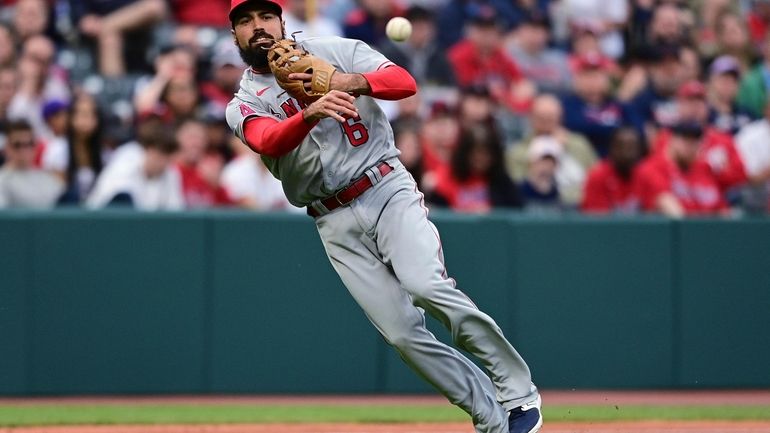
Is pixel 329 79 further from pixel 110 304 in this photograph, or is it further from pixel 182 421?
pixel 110 304

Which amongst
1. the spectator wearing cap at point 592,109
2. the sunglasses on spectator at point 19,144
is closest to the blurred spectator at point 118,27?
the sunglasses on spectator at point 19,144

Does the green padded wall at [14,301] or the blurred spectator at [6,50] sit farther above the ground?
the blurred spectator at [6,50]

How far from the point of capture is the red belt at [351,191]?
5.23 metres

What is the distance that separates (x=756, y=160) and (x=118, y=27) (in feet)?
18.2

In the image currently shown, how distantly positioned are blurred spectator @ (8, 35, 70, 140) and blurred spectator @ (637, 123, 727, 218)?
180 inches

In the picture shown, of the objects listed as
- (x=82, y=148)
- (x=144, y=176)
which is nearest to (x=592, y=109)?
(x=144, y=176)

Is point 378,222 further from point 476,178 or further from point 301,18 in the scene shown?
point 301,18

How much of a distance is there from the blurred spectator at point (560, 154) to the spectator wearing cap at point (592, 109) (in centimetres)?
34

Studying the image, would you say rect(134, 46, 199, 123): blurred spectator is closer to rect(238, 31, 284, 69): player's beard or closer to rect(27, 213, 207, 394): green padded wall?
rect(27, 213, 207, 394): green padded wall

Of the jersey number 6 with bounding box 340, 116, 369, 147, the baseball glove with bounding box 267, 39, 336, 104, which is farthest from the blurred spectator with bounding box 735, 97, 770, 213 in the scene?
the baseball glove with bounding box 267, 39, 336, 104

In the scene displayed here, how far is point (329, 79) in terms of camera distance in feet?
16.2

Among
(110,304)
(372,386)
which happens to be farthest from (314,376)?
(110,304)

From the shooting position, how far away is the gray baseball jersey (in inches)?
204

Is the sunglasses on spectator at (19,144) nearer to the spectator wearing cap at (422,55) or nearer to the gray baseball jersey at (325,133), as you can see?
the spectator wearing cap at (422,55)
